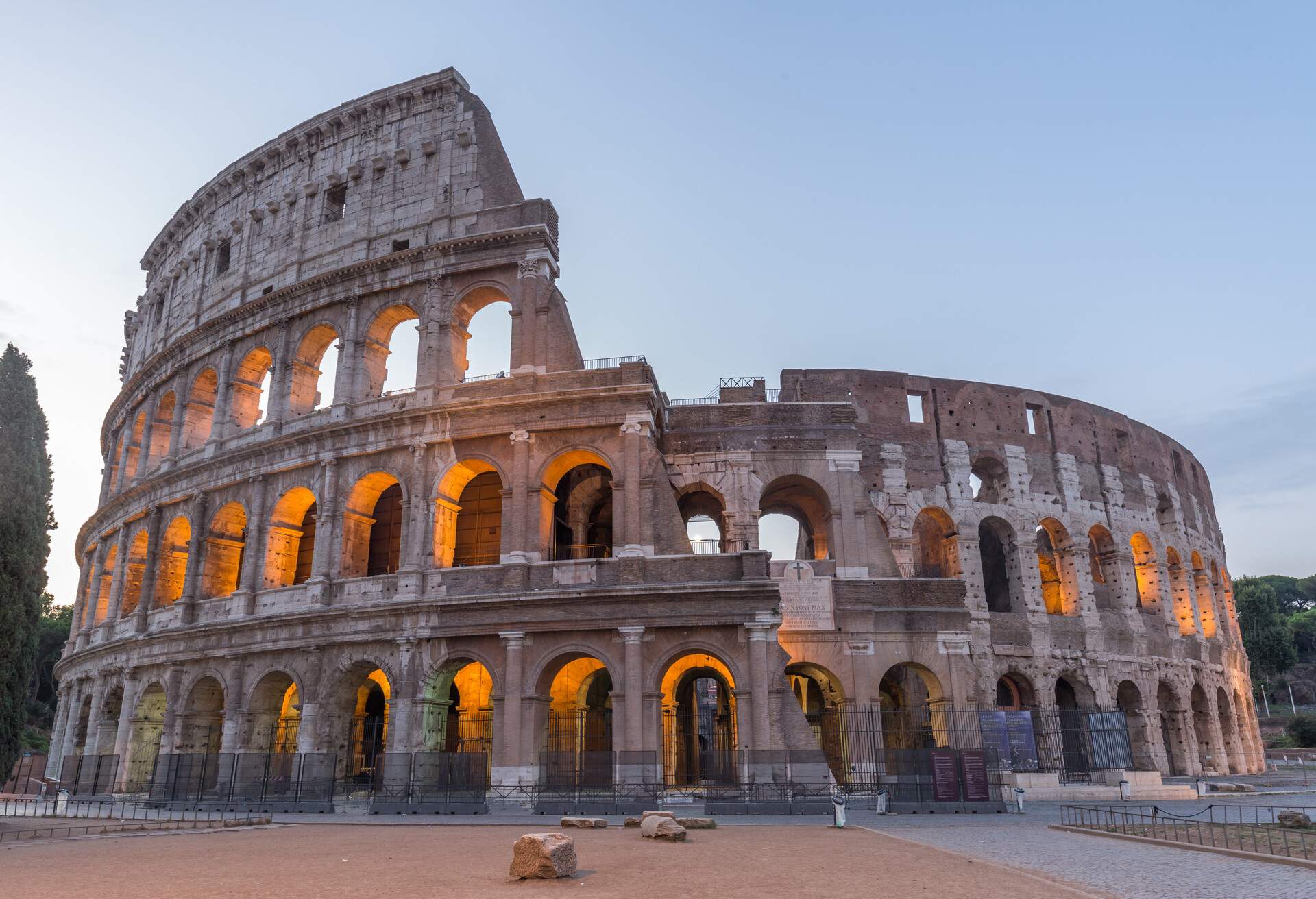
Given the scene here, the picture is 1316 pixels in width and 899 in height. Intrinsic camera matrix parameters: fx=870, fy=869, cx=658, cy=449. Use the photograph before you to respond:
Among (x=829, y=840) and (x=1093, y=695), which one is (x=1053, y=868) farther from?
(x=1093, y=695)

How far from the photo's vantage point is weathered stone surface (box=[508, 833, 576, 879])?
26.7 ft

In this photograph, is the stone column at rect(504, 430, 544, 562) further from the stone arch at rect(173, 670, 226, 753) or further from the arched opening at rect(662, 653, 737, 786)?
the stone arch at rect(173, 670, 226, 753)

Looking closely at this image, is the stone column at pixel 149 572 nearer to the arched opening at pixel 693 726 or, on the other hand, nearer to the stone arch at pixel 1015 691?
the arched opening at pixel 693 726

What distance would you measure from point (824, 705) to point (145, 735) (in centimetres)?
1854

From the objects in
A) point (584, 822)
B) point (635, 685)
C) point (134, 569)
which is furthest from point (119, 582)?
point (584, 822)

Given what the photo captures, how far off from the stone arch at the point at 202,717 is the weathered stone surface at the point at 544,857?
16545 millimetres

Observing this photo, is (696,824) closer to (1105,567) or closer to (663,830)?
(663,830)

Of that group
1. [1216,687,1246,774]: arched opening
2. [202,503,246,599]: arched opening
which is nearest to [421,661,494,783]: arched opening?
[202,503,246,599]: arched opening

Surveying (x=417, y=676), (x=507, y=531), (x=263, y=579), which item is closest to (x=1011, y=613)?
(x=507, y=531)

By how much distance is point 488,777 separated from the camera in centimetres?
1822

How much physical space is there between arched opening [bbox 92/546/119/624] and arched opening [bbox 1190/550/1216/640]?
1453 inches

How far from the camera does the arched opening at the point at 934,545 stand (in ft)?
86.9

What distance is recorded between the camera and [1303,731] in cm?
4641

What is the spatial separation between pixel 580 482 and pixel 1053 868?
16.1 m
